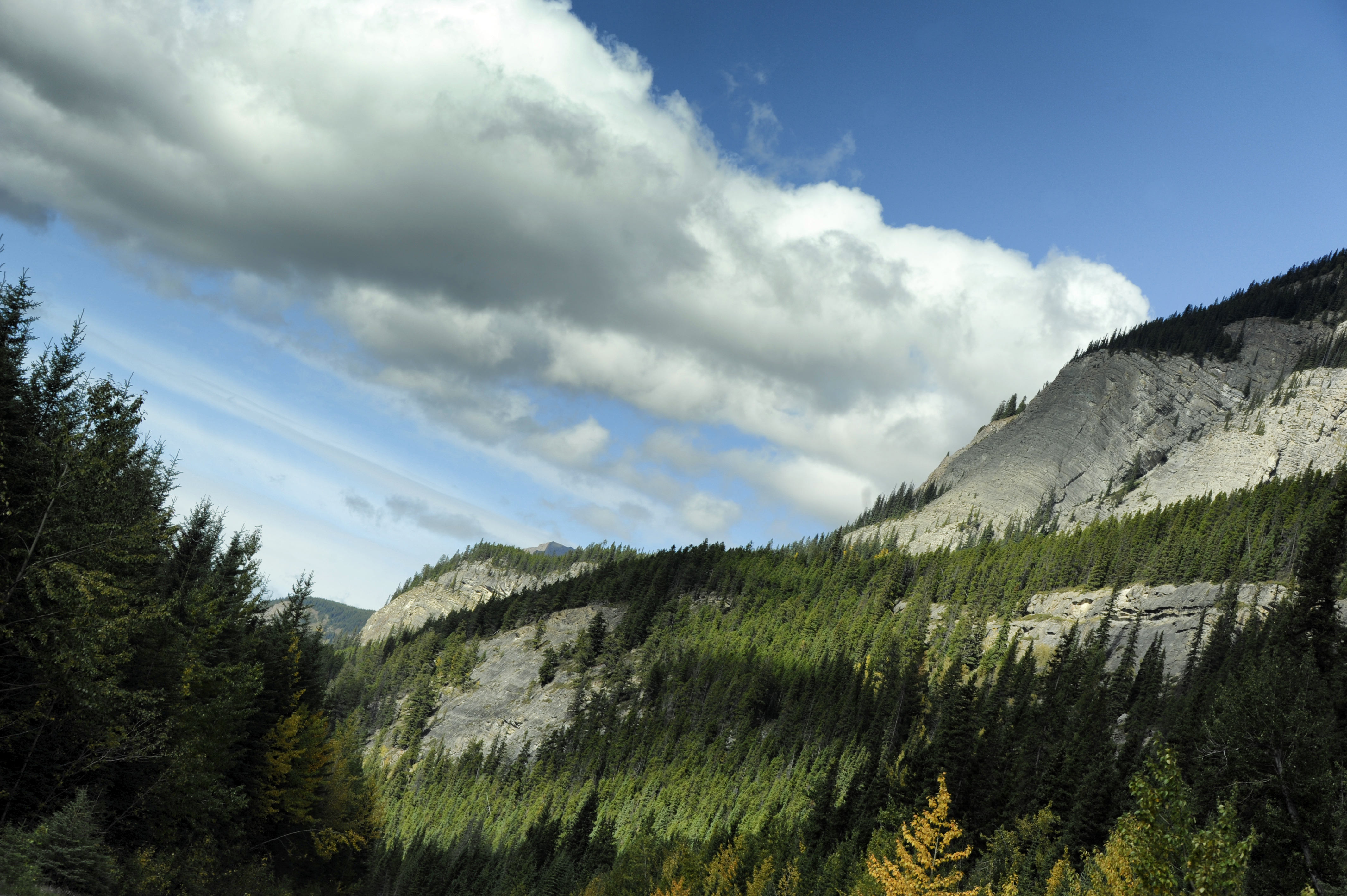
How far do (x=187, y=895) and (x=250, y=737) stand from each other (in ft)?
37.4

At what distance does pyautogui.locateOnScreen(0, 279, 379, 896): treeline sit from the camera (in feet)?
74.5

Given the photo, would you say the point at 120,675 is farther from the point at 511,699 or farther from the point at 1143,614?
the point at 511,699

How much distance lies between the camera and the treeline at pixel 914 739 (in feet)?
115

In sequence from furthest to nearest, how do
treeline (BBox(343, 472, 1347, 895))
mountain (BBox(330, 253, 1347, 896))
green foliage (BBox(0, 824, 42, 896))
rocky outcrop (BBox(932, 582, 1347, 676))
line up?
rocky outcrop (BBox(932, 582, 1347, 676))
mountain (BBox(330, 253, 1347, 896))
treeline (BBox(343, 472, 1347, 895))
green foliage (BBox(0, 824, 42, 896))

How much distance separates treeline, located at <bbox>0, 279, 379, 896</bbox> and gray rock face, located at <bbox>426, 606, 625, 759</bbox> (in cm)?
11221

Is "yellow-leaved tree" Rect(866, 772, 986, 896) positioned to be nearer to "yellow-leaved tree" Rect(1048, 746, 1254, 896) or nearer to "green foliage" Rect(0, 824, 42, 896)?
"yellow-leaved tree" Rect(1048, 746, 1254, 896)

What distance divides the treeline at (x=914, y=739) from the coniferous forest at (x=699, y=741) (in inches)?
17.1

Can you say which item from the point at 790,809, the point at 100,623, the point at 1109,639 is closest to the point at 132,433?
the point at 100,623

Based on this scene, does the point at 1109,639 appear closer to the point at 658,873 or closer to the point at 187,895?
the point at 658,873

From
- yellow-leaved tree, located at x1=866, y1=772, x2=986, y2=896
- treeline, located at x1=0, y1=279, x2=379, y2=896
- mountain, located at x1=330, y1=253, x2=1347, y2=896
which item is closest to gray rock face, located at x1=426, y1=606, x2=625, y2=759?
mountain, located at x1=330, y1=253, x2=1347, y2=896

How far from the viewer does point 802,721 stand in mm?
121938

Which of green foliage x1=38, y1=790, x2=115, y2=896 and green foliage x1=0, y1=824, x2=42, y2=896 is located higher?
green foliage x1=0, y1=824, x2=42, y2=896

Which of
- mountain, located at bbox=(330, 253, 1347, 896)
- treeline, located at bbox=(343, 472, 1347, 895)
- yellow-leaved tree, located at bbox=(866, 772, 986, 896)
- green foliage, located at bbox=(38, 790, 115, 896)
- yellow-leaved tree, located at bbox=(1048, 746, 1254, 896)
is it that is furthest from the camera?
mountain, located at bbox=(330, 253, 1347, 896)

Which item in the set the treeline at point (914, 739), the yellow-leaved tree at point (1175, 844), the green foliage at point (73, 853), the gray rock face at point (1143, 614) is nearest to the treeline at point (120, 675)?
the green foliage at point (73, 853)
